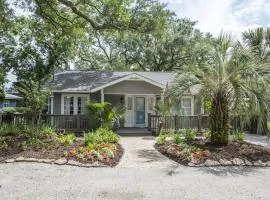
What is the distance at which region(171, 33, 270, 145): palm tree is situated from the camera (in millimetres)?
9961

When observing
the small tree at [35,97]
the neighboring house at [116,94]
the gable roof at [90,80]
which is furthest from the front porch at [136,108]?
the small tree at [35,97]

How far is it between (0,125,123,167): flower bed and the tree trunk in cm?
367

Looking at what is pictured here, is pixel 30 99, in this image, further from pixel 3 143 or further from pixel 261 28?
pixel 261 28

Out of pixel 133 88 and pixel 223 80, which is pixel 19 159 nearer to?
Answer: pixel 223 80

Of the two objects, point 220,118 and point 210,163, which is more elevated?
point 220,118

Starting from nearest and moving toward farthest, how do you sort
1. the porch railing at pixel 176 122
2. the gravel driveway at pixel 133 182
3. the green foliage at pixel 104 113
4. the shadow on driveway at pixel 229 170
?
the gravel driveway at pixel 133 182 → the shadow on driveway at pixel 229 170 → the green foliage at pixel 104 113 → the porch railing at pixel 176 122

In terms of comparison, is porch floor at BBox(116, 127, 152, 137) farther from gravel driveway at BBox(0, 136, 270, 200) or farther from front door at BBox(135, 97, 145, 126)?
gravel driveway at BBox(0, 136, 270, 200)

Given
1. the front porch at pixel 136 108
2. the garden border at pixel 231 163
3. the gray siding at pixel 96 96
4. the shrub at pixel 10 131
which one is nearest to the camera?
the garden border at pixel 231 163

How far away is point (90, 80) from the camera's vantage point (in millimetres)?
19547

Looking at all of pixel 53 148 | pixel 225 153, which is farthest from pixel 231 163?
pixel 53 148

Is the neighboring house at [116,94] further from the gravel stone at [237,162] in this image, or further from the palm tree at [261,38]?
the gravel stone at [237,162]

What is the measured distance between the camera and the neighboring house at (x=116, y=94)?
Answer: 17484 mm

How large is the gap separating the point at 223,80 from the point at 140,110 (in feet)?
29.9

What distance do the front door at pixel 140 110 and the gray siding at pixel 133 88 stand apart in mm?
786
